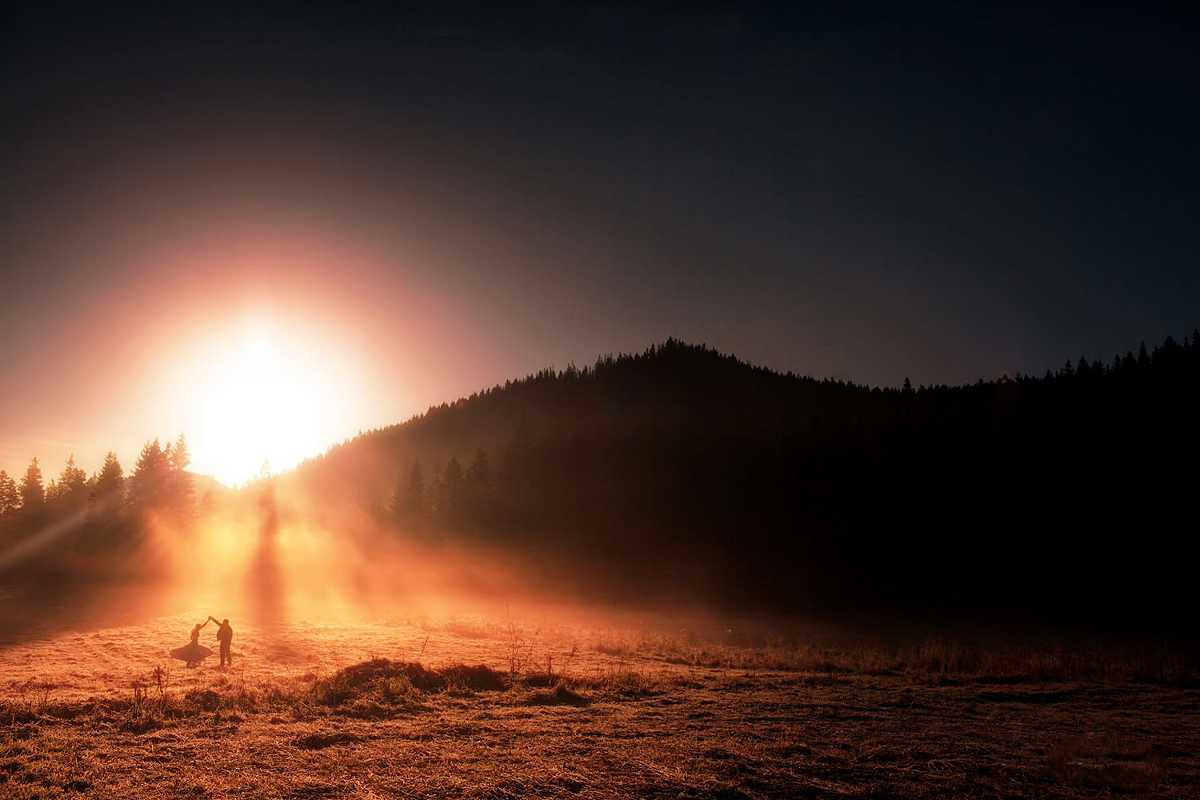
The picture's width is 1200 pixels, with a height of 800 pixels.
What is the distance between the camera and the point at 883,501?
85500 millimetres

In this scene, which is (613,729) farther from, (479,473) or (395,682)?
(479,473)

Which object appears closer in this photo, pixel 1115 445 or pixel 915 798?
pixel 915 798

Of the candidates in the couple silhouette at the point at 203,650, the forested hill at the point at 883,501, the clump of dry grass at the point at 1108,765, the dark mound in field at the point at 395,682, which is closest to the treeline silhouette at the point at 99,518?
the forested hill at the point at 883,501

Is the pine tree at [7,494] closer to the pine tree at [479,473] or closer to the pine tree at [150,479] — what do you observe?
the pine tree at [150,479]

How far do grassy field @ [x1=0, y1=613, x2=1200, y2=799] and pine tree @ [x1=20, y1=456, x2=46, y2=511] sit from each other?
6307cm

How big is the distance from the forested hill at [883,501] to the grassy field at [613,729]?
43.6 m

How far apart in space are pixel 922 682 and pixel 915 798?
36.1ft

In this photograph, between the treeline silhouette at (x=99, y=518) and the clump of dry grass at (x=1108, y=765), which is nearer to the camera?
the clump of dry grass at (x=1108, y=765)

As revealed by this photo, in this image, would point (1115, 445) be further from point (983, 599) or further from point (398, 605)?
point (398, 605)

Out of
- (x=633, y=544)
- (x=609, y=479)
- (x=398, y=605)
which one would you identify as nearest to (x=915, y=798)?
(x=398, y=605)

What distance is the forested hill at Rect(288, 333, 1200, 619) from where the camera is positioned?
68500 millimetres

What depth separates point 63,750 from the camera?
1315cm

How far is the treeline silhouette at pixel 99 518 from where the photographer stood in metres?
65.0

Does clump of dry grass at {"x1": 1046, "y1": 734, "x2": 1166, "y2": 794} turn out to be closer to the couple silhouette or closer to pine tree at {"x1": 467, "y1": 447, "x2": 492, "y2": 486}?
the couple silhouette
